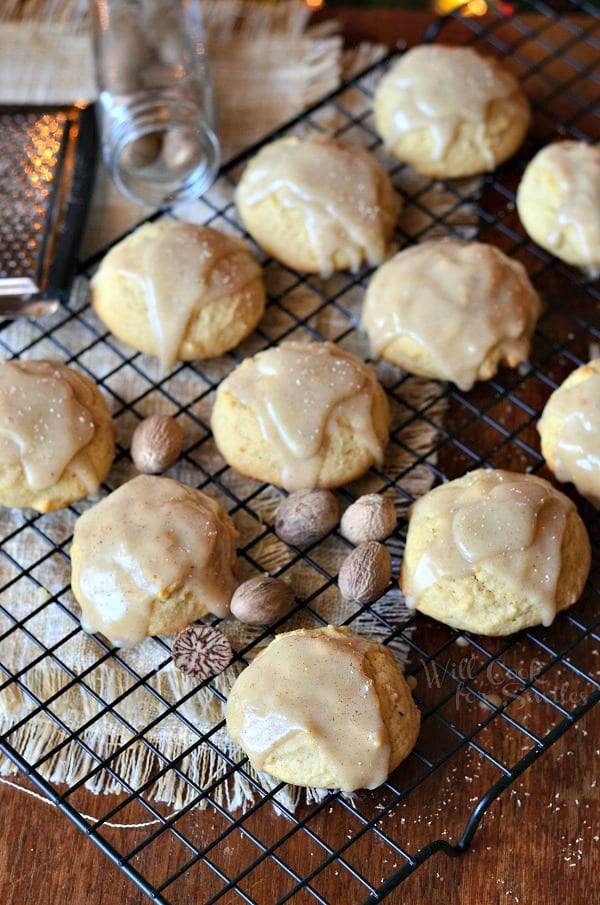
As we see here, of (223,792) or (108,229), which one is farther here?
(108,229)

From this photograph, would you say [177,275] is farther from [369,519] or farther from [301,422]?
[369,519]

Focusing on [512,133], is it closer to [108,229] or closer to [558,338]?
[558,338]

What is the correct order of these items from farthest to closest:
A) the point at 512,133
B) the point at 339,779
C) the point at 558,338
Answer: the point at 512,133, the point at 558,338, the point at 339,779

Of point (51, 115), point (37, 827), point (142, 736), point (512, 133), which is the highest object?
point (512, 133)

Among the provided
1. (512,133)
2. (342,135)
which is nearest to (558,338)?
(512,133)

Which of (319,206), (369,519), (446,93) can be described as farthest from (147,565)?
(446,93)

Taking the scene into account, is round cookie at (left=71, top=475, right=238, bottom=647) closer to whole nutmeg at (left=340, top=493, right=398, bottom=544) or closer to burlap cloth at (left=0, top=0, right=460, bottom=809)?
burlap cloth at (left=0, top=0, right=460, bottom=809)
